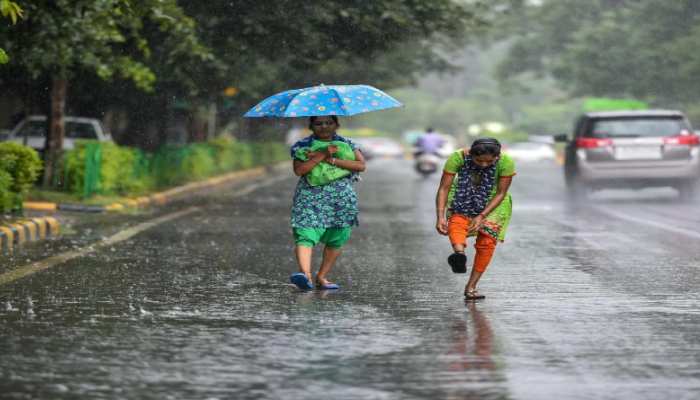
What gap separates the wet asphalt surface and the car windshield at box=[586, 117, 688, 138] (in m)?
8.35

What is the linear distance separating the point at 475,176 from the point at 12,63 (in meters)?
13.3

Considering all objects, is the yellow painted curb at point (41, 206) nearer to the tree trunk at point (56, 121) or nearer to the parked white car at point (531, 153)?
the tree trunk at point (56, 121)

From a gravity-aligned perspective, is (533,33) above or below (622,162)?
above

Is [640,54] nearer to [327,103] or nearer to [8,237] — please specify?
[8,237]

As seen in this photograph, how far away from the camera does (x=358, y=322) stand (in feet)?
29.1

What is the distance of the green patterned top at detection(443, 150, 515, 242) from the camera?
33.0 feet

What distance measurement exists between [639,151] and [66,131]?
12540 millimetres

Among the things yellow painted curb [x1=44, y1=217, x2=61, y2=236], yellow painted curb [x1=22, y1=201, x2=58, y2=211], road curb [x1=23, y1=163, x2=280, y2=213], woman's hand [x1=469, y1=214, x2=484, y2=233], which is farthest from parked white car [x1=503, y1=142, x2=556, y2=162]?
woman's hand [x1=469, y1=214, x2=484, y2=233]

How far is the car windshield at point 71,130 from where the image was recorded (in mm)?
29406

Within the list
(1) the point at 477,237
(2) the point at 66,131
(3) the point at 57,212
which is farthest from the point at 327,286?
(2) the point at 66,131

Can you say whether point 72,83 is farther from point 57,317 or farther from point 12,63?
point 57,317

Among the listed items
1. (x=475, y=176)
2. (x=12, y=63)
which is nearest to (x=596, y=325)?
(x=475, y=176)

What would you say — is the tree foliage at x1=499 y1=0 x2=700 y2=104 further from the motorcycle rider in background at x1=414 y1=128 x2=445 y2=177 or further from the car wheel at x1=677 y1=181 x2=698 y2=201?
the car wheel at x1=677 y1=181 x2=698 y2=201

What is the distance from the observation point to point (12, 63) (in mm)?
21656
